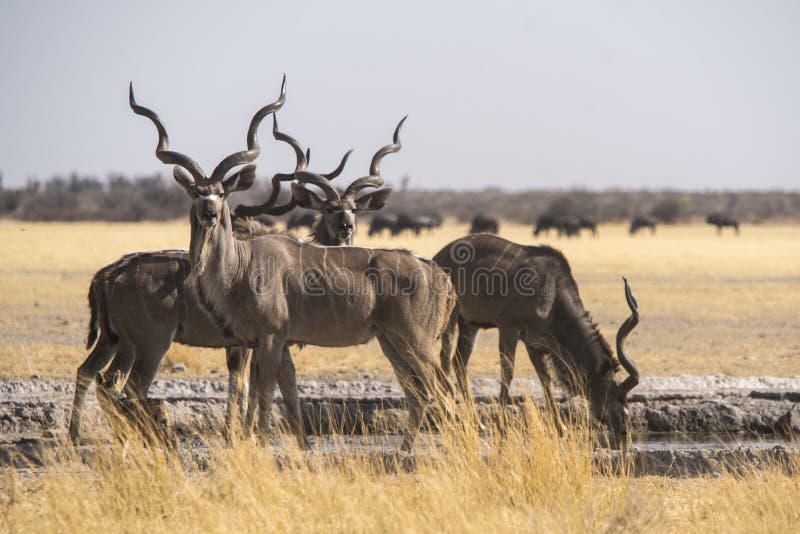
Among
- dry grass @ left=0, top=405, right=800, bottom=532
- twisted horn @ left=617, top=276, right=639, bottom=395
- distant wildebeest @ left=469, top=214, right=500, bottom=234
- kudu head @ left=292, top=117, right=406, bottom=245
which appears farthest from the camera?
distant wildebeest @ left=469, top=214, right=500, bottom=234

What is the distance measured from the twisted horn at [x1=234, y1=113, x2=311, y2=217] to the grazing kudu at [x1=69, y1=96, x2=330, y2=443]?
5.39 ft

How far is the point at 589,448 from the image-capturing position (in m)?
8.07

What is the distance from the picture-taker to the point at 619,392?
34.0 ft

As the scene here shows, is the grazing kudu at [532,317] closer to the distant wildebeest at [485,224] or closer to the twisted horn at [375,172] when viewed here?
the twisted horn at [375,172]

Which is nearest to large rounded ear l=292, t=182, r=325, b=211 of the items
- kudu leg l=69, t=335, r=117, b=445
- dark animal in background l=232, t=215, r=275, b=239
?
dark animal in background l=232, t=215, r=275, b=239

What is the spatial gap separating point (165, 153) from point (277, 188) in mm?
2410

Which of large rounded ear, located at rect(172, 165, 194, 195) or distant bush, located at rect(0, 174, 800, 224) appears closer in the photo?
large rounded ear, located at rect(172, 165, 194, 195)

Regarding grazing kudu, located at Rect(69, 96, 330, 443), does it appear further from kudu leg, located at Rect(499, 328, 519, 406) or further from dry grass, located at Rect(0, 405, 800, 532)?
kudu leg, located at Rect(499, 328, 519, 406)

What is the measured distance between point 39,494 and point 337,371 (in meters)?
6.75

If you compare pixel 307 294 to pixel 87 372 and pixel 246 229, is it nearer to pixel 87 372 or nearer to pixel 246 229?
pixel 246 229

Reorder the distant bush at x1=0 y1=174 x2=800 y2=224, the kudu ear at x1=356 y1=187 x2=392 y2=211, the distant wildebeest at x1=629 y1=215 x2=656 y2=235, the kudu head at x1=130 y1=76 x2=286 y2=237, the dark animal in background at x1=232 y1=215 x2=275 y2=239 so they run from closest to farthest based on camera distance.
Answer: the kudu head at x1=130 y1=76 x2=286 y2=237
the dark animal in background at x1=232 y1=215 x2=275 y2=239
the kudu ear at x1=356 y1=187 x2=392 y2=211
the distant wildebeest at x1=629 y1=215 x2=656 y2=235
the distant bush at x1=0 y1=174 x2=800 y2=224

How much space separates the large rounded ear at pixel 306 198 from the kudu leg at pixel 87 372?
3.05m

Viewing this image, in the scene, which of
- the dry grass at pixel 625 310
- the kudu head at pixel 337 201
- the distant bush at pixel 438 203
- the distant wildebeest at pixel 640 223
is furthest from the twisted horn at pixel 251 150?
the distant wildebeest at pixel 640 223

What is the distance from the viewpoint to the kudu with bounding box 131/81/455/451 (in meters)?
9.12
